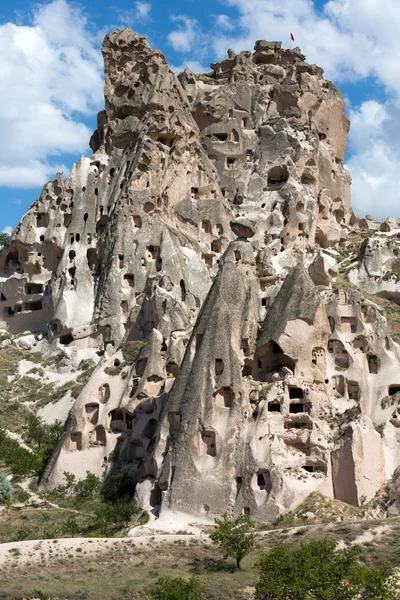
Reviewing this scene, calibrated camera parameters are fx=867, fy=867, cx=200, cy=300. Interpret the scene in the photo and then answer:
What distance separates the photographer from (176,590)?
102 ft

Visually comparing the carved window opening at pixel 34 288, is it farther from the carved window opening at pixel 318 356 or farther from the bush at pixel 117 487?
the carved window opening at pixel 318 356

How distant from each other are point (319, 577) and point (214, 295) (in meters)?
24.4

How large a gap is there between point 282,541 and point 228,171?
189ft

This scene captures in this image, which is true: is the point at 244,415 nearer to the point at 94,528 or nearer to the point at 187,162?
the point at 94,528

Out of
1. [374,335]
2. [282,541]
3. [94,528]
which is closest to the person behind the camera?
[282,541]

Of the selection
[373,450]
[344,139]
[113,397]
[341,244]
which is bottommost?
[373,450]

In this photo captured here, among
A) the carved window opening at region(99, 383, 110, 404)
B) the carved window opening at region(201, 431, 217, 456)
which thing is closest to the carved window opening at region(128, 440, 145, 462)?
the carved window opening at region(99, 383, 110, 404)

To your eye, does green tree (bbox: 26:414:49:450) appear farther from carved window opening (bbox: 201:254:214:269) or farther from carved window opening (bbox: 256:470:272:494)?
carved window opening (bbox: 201:254:214:269)

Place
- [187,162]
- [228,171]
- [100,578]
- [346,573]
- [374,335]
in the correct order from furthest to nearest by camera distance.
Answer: [228,171] < [187,162] < [374,335] < [100,578] < [346,573]

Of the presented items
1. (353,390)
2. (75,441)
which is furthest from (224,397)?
(75,441)

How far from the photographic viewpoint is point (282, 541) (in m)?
39.5

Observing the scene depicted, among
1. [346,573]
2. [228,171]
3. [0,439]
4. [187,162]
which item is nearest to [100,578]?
[346,573]

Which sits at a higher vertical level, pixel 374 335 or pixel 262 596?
pixel 374 335

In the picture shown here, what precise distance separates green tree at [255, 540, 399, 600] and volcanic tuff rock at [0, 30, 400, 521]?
11.1 metres
